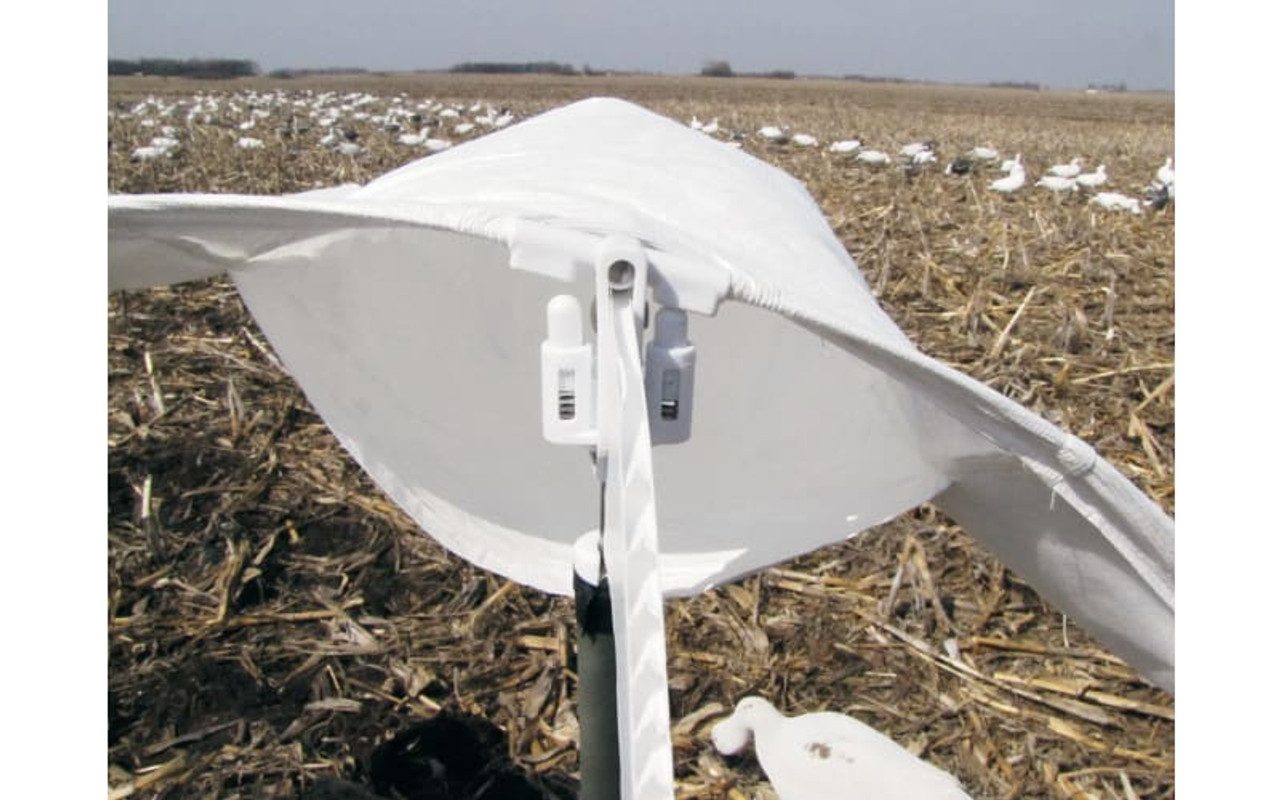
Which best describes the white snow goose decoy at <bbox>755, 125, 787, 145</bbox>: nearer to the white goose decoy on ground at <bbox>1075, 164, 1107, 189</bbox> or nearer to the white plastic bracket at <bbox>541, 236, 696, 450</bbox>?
the white goose decoy on ground at <bbox>1075, 164, 1107, 189</bbox>

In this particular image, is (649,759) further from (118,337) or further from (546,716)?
(118,337)

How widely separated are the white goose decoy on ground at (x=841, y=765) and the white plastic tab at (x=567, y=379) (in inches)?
35.2

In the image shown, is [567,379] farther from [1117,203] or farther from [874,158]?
[874,158]

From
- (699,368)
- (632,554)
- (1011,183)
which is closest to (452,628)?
(699,368)

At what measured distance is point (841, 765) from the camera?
1484mm

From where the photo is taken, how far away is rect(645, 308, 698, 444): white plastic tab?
0.76 metres

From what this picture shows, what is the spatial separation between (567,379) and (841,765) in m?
0.96

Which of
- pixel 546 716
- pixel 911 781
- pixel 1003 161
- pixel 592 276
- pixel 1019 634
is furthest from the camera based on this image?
pixel 1003 161

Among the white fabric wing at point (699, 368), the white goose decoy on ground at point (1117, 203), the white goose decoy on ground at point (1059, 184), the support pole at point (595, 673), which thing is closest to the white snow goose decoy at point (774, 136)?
the white goose decoy on ground at point (1059, 184)

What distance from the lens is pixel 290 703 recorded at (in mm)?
1975

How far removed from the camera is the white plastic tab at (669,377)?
0.76 m

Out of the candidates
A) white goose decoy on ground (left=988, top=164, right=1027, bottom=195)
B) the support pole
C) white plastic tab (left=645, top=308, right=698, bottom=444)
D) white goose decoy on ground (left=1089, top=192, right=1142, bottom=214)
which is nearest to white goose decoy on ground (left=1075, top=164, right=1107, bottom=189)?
white goose decoy on ground (left=988, top=164, right=1027, bottom=195)

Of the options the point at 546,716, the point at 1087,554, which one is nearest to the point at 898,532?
the point at 546,716

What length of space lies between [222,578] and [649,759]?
203 centimetres
